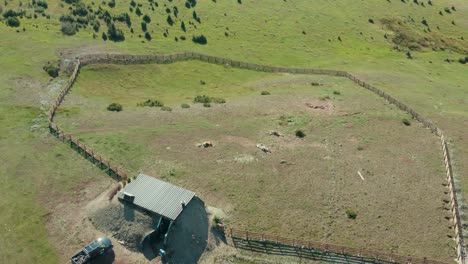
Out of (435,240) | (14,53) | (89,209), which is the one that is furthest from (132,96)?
(435,240)

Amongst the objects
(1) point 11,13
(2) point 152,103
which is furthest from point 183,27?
(2) point 152,103

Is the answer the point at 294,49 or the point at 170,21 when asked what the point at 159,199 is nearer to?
the point at 294,49

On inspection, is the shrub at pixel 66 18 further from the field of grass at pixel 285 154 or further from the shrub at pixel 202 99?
the shrub at pixel 202 99

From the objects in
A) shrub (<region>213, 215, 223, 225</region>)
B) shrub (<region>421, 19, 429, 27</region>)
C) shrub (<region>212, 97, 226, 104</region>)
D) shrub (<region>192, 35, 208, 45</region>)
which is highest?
shrub (<region>421, 19, 429, 27</region>)

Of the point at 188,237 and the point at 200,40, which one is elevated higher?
the point at 200,40

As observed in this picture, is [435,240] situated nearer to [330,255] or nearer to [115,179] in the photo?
[330,255]

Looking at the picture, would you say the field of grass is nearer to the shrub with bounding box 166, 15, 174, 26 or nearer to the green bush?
the green bush

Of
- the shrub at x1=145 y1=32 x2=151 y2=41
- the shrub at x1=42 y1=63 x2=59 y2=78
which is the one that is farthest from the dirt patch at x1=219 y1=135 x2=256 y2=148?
the shrub at x1=145 y1=32 x2=151 y2=41
